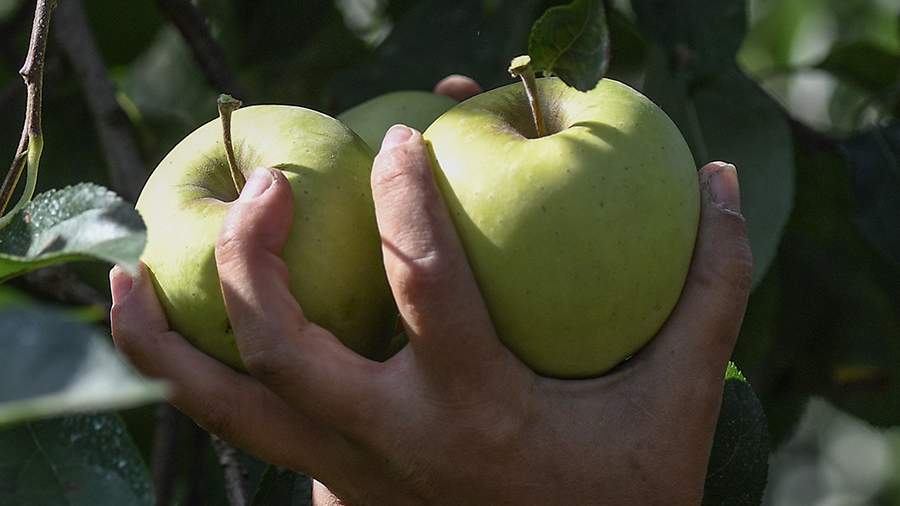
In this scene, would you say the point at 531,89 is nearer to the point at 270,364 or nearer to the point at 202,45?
the point at 270,364

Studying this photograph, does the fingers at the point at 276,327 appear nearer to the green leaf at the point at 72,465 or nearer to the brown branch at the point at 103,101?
the green leaf at the point at 72,465

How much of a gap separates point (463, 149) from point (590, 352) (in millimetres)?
157

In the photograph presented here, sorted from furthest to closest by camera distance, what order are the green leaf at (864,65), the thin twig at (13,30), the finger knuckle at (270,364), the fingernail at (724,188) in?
the green leaf at (864,65), the thin twig at (13,30), the fingernail at (724,188), the finger knuckle at (270,364)

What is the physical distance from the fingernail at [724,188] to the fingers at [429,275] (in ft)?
0.66

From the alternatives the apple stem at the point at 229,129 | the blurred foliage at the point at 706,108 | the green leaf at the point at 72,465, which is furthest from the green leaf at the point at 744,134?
the green leaf at the point at 72,465

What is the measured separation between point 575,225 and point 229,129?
236 millimetres

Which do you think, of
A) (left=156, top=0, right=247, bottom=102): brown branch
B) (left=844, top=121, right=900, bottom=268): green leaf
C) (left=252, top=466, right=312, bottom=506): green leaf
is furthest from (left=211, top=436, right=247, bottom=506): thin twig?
(left=844, top=121, right=900, bottom=268): green leaf

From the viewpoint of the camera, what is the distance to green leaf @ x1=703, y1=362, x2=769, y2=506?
0.95m

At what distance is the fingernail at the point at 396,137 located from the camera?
2.52 ft

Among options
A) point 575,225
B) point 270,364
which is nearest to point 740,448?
point 575,225

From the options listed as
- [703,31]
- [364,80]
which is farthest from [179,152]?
[703,31]

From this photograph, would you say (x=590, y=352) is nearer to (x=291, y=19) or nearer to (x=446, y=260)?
(x=446, y=260)

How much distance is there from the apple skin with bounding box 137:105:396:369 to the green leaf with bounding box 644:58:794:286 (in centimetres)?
51

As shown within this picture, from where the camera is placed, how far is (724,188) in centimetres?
84
